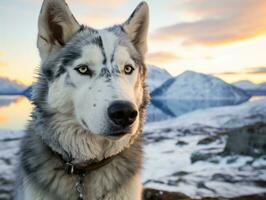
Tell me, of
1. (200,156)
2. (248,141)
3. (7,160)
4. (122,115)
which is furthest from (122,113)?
(7,160)

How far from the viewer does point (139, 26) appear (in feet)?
18.4

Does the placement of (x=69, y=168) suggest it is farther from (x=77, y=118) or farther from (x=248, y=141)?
(x=248, y=141)

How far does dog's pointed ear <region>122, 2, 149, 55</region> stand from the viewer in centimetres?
545

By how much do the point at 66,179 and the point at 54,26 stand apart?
71.2 inches

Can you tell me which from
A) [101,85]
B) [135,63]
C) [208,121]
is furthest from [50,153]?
[208,121]

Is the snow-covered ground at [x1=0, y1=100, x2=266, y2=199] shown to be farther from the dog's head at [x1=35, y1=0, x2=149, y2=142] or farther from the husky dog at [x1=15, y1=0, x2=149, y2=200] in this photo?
the dog's head at [x1=35, y1=0, x2=149, y2=142]

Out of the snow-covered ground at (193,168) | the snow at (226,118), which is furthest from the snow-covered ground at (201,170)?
the snow at (226,118)

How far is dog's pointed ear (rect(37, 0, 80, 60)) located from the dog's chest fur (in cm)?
110

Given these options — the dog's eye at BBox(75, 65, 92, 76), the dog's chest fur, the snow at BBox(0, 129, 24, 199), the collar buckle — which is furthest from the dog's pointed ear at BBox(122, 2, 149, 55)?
the snow at BBox(0, 129, 24, 199)

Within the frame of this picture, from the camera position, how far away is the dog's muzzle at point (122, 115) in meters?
4.13

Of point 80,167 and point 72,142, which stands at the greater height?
point 72,142

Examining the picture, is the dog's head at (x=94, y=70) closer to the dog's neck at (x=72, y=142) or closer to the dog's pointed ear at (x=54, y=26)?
the dog's pointed ear at (x=54, y=26)

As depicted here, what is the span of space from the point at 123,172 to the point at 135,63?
1270 millimetres

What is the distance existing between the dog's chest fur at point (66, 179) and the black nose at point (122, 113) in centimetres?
85
